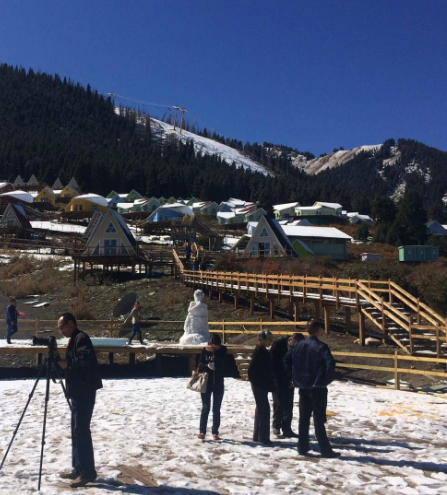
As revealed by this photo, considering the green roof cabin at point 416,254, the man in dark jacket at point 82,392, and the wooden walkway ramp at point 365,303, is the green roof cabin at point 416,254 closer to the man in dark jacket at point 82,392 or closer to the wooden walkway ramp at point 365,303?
the wooden walkway ramp at point 365,303

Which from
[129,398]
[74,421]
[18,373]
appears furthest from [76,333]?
[18,373]

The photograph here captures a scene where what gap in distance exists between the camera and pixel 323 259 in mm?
47000

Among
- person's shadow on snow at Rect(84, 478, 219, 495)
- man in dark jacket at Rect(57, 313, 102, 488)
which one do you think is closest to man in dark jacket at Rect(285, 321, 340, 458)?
person's shadow on snow at Rect(84, 478, 219, 495)

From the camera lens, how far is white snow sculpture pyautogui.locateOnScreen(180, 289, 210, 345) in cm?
1873

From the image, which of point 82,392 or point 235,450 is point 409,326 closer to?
point 235,450

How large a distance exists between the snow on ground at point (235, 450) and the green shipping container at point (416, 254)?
49207 millimetres

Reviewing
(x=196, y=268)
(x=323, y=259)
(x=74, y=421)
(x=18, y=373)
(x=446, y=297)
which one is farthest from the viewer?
(x=323, y=259)

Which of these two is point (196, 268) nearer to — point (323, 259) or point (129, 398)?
point (323, 259)

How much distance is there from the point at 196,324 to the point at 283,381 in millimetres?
10710

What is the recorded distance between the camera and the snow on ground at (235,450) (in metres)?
6.36

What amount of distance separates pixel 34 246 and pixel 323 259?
106 feet

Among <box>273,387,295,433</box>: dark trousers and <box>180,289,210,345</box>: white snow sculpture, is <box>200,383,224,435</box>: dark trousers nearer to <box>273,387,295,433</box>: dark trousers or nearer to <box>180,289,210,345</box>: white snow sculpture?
<box>273,387,295,433</box>: dark trousers

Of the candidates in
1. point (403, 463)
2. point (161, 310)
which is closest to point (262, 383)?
point (403, 463)

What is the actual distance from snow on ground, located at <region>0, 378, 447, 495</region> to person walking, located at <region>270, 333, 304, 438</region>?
446mm
